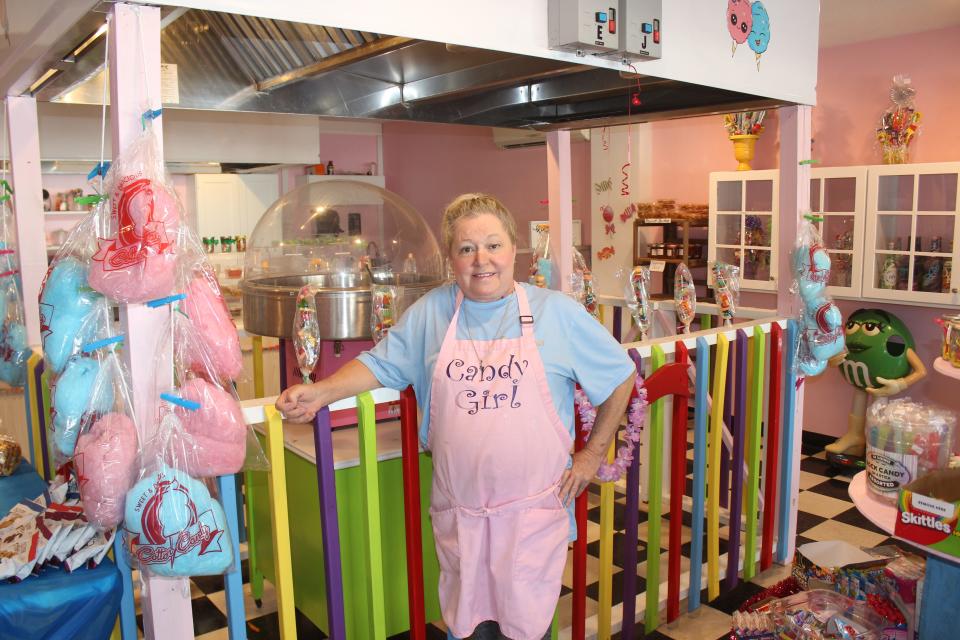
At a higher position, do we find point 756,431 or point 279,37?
point 279,37

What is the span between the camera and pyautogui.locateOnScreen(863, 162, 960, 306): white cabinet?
4324mm

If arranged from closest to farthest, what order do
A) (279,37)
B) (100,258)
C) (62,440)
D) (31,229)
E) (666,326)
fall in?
1. (100,258)
2. (62,440)
3. (31,229)
4. (279,37)
5. (666,326)

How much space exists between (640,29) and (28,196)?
2.18 m

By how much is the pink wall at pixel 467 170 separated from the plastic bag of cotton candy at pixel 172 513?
18.2 ft

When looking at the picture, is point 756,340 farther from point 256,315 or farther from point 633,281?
point 256,315

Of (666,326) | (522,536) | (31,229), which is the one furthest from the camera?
(666,326)

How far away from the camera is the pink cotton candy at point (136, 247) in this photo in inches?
60.6

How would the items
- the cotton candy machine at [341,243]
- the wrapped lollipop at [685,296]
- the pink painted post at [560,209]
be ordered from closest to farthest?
1. the wrapped lollipop at [685,296]
2. the cotton candy machine at [341,243]
3. the pink painted post at [560,209]

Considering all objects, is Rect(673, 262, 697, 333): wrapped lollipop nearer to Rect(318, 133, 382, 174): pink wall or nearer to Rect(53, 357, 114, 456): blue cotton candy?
Rect(53, 357, 114, 456): blue cotton candy

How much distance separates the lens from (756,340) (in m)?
3.20

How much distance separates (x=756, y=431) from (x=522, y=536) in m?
1.64

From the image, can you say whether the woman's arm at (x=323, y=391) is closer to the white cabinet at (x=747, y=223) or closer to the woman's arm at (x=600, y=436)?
the woman's arm at (x=600, y=436)

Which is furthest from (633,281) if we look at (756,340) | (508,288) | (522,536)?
(522,536)

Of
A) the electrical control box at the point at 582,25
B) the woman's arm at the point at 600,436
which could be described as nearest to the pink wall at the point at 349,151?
the electrical control box at the point at 582,25
